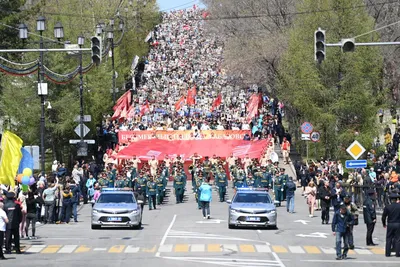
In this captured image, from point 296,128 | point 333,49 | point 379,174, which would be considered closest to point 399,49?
point 296,128

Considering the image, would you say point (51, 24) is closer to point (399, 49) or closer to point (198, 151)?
point (198, 151)

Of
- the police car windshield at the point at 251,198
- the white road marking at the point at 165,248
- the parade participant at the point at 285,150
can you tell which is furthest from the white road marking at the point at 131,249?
the parade participant at the point at 285,150

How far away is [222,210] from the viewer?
150 ft

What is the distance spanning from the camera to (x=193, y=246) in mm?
29859

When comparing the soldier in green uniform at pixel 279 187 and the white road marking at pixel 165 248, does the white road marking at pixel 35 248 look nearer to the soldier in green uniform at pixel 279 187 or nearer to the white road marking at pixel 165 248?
the white road marking at pixel 165 248

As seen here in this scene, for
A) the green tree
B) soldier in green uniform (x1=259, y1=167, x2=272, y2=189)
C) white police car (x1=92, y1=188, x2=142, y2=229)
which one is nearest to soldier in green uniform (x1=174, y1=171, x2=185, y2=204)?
soldier in green uniform (x1=259, y1=167, x2=272, y2=189)

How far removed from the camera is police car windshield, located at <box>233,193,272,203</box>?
36.6 metres

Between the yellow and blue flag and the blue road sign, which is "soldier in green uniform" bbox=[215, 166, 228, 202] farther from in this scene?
the yellow and blue flag

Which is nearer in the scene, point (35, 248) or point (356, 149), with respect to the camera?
point (35, 248)

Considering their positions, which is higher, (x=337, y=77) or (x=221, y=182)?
(x=337, y=77)

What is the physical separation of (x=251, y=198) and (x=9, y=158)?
8.55 metres

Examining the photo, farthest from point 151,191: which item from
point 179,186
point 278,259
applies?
point 278,259

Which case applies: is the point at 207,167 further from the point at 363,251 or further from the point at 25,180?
the point at 363,251

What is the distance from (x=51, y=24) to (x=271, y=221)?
3633cm
